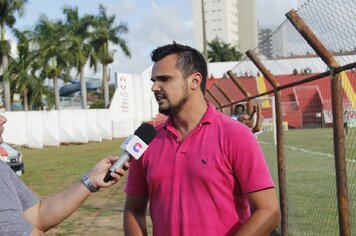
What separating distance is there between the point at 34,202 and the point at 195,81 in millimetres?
1091

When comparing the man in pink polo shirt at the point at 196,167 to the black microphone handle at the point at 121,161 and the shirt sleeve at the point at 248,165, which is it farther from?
the black microphone handle at the point at 121,161

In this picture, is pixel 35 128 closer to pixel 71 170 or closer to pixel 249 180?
pixel 71 170

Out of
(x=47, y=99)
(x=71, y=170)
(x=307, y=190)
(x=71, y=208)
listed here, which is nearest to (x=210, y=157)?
(x=71, y=208)

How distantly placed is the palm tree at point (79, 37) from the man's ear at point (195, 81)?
43878mm

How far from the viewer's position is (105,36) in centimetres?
4878

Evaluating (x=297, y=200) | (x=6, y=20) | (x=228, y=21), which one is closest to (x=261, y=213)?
(x=297, y=200)

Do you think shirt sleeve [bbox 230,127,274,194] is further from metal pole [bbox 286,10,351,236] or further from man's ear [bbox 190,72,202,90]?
metal pole [bbox 286,10,351,236]

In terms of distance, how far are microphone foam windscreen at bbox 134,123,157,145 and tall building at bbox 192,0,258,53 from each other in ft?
425

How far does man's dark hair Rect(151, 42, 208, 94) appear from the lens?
2750mm

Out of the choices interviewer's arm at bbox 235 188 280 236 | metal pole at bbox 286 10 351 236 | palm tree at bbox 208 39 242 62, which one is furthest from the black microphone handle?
palm tree at bbox 208 39 242 62

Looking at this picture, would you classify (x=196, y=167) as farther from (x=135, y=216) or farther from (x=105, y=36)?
(x=105, y=36)

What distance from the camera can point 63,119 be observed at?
1415 inches

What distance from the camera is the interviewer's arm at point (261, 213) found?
2.46m

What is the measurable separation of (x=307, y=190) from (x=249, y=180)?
7.95 metres
